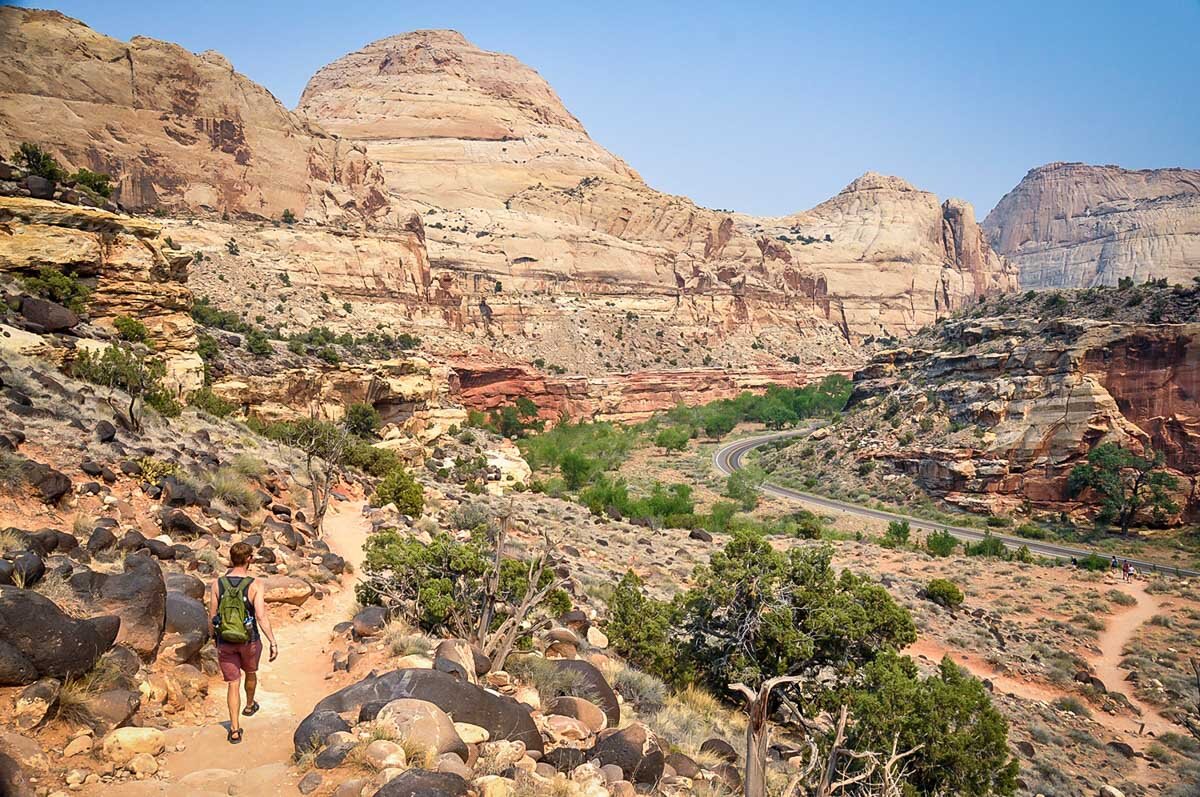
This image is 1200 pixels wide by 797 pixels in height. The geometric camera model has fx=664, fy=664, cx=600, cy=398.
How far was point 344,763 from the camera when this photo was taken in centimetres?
530

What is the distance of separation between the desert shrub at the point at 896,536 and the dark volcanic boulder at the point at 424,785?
3389 cm

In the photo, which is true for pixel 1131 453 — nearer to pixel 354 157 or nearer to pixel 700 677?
pixel 700 677

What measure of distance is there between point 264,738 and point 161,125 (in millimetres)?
65117

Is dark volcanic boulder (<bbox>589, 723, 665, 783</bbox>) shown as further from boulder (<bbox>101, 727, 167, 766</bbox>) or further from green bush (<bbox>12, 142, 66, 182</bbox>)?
green bush (<bbox>12, 142, 66, 182</bbox>)

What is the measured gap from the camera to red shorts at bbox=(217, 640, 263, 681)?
5.96 metres

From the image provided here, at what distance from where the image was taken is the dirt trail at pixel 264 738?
196 inches

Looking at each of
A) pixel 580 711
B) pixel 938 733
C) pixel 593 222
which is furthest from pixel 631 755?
pixel 593 222

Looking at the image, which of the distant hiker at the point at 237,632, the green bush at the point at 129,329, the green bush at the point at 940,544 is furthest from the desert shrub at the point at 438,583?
the green bush at the point at 940,544

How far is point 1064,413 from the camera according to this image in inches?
1764

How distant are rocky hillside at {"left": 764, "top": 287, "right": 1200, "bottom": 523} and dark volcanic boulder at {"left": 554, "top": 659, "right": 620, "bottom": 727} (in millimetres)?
44003

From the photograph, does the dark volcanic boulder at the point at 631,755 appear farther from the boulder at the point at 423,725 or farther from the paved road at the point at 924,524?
the paved road at the point at 924,524

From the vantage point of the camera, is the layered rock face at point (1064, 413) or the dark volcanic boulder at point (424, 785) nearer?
the dark volcanic boulder at point (424, 785)

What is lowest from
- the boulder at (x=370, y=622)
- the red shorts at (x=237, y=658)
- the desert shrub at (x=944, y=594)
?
the desert shrub at (x=944, y=594)

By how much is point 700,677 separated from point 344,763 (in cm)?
883
